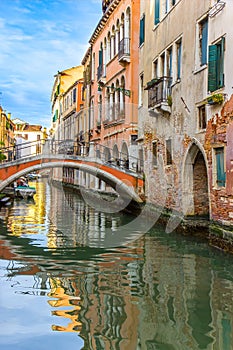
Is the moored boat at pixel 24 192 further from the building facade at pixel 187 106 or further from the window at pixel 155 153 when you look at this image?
the window at pixel 155 153

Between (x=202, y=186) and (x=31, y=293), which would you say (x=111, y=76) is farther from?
(x=31, y=293)

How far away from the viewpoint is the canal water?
5.41 meters

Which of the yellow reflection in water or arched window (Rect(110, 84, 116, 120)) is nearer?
the yellow reflection in water

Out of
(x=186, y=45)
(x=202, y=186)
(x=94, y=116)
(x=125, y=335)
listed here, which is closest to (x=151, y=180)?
(x=202, y=186)

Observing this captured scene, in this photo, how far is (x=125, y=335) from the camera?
5484 millimetres

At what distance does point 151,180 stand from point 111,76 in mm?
8814

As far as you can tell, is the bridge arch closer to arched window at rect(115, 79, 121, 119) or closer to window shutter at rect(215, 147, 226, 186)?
arched window at rect(115, 79, 121, 119)

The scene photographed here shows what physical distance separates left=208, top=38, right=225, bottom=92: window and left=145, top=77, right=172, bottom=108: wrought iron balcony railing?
11.7 feet

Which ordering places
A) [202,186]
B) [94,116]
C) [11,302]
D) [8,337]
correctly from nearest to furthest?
[8,337], [11,302], [202,186], [94,116]

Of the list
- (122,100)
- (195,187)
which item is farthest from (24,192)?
(195,187)

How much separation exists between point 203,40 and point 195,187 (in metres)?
3.60

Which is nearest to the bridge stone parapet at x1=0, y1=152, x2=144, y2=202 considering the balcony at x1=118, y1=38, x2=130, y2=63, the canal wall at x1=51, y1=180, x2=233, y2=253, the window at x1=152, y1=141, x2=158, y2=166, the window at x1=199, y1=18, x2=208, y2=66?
the canal wall at x1=51, y1=180, x2=233, y2=253

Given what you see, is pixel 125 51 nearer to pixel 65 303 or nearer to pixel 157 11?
pixel 157 11

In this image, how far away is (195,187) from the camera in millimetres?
12859
